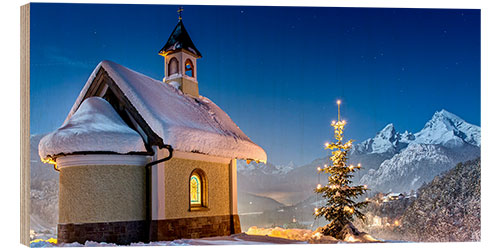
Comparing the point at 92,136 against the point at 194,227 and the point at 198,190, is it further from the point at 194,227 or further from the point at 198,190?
the point at 198,190

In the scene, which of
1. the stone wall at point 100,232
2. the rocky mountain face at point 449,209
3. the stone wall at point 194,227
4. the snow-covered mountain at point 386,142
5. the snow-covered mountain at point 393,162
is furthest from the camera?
the snow-covered mountain at point 386,142

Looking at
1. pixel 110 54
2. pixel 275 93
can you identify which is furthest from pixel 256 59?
pixel 110 54

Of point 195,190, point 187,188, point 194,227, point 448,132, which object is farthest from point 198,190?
point 448,132

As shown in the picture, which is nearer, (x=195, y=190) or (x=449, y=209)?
(x=195, y=190)

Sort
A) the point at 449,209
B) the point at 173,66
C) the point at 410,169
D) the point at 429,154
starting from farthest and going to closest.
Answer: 1. the point at 410,169
2. the point at 429,154
3. the point at 173,66
4. the point at 449,209

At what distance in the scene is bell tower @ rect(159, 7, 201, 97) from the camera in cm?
1391

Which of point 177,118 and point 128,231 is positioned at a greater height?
point 177,118

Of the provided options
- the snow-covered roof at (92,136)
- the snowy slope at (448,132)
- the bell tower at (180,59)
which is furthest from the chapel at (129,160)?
the snowy slope at (448,132)

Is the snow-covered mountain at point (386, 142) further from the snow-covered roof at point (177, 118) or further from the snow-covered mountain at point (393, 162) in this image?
the snow-covered roof at point (177, 118)

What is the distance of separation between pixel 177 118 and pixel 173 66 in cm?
331

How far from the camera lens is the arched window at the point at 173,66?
14195 millimetres

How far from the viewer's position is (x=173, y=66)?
14.3 metres

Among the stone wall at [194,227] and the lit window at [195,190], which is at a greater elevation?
the lit window at [195,190]

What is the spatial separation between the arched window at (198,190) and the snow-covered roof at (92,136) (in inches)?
78.5
